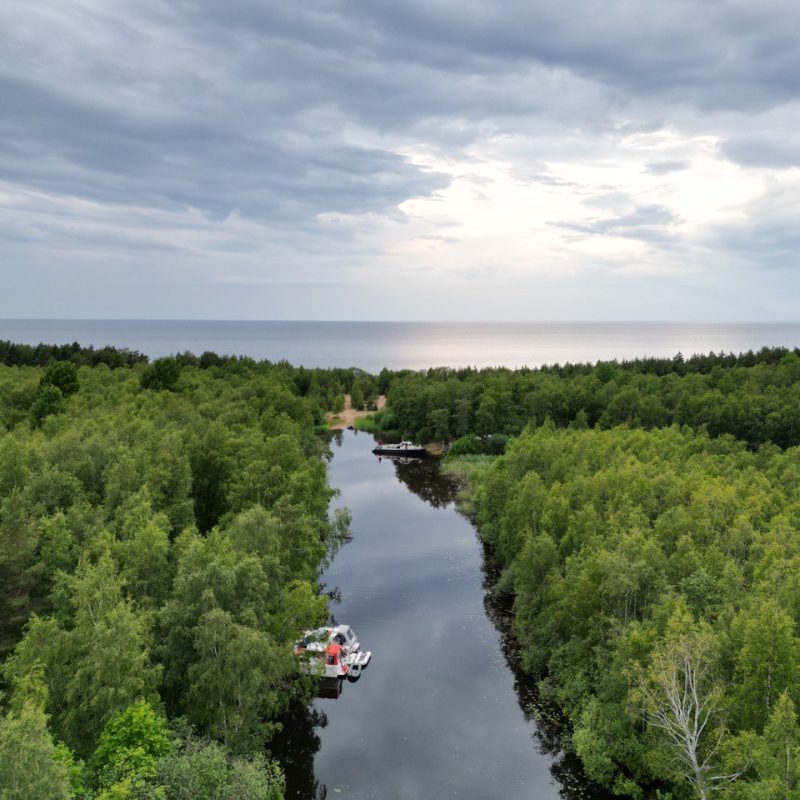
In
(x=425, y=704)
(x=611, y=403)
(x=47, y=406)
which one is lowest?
(x=425, y=704)

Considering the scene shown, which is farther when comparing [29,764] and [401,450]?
[401,450]

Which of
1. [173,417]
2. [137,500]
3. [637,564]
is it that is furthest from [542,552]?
[173,417]

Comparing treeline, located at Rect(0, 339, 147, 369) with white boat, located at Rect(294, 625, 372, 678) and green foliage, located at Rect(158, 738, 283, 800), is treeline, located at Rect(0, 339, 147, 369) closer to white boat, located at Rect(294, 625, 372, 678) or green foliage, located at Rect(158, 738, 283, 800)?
white boat, located at Rect(294, 625, 372, 678)

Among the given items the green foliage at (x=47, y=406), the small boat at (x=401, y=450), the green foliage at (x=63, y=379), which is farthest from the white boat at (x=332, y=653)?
the small boat at (x=401, y=450)

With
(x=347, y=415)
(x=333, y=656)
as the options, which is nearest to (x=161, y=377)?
(x=347, y=415)

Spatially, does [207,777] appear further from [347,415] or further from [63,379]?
[347,415]

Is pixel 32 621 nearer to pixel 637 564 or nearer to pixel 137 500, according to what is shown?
pixel 137 500
